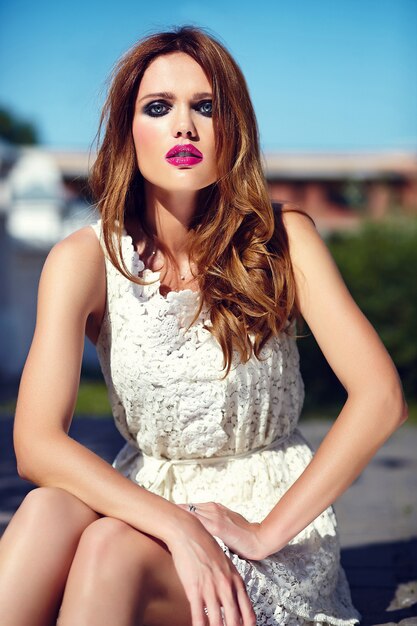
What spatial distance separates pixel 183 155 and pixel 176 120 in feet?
0.33

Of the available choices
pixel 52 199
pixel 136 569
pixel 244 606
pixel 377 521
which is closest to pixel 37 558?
pixel 136 569

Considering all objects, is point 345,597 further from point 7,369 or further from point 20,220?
point 20,220

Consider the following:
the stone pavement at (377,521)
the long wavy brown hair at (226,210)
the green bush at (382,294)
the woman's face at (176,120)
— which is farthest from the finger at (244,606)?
the green bush at (382,294)

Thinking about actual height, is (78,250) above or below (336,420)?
above

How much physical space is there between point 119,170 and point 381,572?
1745 millimetres

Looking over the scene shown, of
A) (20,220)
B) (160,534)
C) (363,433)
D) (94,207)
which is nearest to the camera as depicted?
(160,534)

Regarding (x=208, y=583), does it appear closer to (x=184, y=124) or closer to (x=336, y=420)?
(x=336, y=420)

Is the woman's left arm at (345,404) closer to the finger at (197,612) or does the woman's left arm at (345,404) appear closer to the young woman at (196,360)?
the young woman at (196,360)

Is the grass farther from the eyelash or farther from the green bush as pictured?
the eyelash

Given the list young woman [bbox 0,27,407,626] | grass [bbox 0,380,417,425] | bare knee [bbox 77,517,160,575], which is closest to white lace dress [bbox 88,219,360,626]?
young woman [bbox 0,27,407,626]

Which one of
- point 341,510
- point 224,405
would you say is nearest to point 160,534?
point 224,405

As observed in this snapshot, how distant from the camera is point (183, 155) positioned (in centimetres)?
260

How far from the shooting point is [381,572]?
336 cm

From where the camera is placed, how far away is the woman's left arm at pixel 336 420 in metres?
2.29
